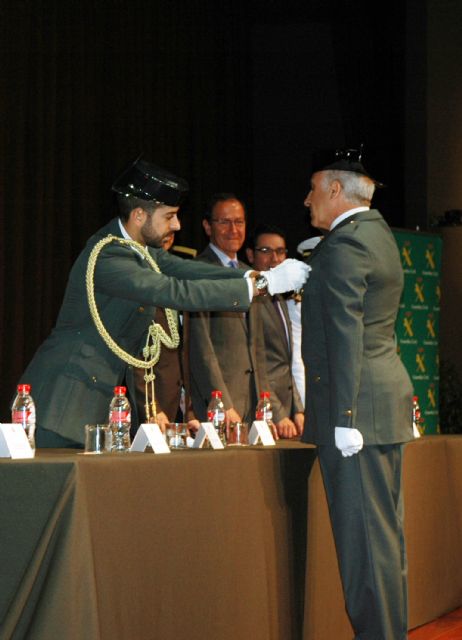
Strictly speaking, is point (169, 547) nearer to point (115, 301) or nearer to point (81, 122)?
point (115, 301)

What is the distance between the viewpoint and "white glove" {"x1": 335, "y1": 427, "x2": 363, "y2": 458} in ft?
8.61

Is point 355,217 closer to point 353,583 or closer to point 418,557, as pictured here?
point 353,583

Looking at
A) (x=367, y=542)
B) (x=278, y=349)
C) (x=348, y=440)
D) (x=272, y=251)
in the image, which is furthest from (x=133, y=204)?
(x=272, y=251)

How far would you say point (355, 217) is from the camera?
287cm

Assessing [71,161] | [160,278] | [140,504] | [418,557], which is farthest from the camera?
[71,161]

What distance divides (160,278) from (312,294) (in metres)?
0.41

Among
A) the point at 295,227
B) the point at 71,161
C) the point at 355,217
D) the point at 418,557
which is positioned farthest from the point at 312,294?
the point at 295,227

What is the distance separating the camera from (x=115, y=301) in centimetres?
283

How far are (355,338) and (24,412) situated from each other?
84 centimetres

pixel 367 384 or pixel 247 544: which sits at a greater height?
pixel 367 384

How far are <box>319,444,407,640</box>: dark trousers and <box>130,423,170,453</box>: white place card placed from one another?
0.49 meters

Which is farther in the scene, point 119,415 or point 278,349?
point 278,349

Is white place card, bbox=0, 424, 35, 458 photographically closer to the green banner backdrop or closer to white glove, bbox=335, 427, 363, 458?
white glove, bbox=335, 427, 363, 458

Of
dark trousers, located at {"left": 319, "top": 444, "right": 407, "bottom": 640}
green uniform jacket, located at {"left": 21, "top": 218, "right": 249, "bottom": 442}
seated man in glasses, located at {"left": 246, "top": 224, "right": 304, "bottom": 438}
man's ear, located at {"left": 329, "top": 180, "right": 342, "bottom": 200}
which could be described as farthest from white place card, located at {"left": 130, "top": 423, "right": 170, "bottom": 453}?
seated man in glasses, located at {"left": 246, "top": 224, "right": 304, "bottom": 438}
